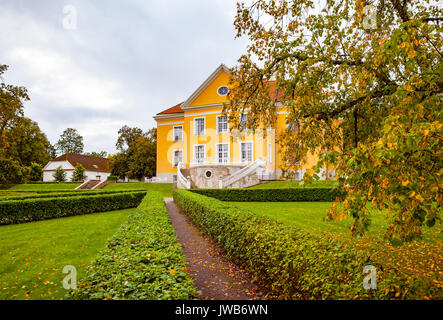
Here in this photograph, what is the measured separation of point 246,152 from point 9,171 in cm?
2785

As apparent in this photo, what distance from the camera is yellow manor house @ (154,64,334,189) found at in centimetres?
2433

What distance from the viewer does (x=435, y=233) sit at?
306 inches

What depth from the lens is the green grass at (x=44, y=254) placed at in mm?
4500

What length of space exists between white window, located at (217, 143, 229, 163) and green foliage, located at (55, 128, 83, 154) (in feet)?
187

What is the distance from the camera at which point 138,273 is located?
2.75m

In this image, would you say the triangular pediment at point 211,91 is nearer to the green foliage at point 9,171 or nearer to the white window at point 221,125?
the white window at point 221,125

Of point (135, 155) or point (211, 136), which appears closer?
point (211, 136)

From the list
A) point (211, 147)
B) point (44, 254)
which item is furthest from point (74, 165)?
point (44, 254)

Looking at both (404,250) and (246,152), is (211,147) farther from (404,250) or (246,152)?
(404,250)

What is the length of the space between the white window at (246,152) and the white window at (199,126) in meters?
5.35

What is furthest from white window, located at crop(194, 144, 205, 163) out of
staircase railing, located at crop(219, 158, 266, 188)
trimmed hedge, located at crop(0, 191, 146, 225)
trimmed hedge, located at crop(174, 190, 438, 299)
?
trimmed hedge, located at crop(174, 190, 438, 299)

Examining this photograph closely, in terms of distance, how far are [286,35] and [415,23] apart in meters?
3.97
